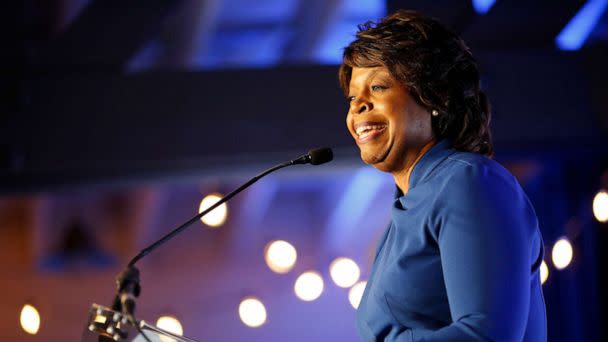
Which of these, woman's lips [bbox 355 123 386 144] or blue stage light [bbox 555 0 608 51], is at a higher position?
blue stage light [bbox 555 0 608 51]

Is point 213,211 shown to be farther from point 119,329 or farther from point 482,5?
point 119,329

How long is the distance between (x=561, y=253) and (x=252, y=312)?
2.77m

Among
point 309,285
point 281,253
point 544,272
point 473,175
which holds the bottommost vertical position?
point 309,285

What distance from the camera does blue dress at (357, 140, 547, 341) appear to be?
1074 millimetres

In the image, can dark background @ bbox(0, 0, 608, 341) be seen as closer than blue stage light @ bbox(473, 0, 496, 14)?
No

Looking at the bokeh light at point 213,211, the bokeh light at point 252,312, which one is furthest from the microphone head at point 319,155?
the bokeh light at point 252,312

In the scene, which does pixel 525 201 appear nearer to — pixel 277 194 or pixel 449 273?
pixel 449 273

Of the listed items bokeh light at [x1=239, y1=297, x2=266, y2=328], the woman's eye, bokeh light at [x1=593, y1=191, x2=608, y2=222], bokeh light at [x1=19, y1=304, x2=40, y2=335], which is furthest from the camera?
bokeh light at [x1=239, y1=297, x2=266, y2=328]

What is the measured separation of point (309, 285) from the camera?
6.15 meters

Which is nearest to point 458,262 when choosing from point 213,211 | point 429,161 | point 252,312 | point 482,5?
point 429,161

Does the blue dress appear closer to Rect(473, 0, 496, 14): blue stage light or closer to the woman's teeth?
the woman's teeth

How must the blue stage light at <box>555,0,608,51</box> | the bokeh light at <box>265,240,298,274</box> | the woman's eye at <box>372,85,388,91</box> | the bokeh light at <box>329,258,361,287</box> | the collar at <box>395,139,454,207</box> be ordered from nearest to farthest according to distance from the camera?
the collar at <box>395,139,454,207</box>
the woman's eye at <box>372,85,388,91</box>
the blue stage light at <box>555,0,608,51</box>
the bokeh light at <box>265,240,298,274</box>
the bokeh light at <box>329,258,361,287</box>

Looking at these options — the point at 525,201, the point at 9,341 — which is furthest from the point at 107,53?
the point at 9,341

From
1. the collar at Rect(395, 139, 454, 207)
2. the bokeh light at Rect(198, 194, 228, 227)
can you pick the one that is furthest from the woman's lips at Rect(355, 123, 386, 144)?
the bokeh light at Rect(198, 194, 228, 227)
